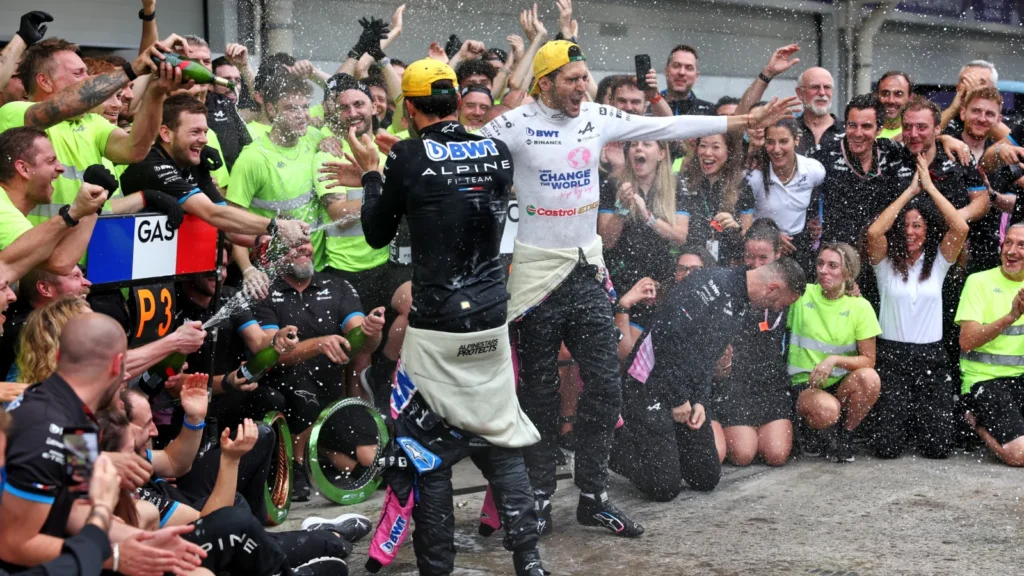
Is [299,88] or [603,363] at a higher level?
[299,88]

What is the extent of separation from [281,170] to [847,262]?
132 inches

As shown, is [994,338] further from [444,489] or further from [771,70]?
[444,489]

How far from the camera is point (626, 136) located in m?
5.96

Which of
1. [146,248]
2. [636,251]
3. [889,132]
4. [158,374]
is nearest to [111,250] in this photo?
[146,248]

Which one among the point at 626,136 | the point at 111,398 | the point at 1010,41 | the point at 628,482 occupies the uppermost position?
the point at 1010,41

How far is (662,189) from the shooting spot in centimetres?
734

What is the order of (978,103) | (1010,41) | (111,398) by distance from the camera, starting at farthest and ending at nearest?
1. (1010,41)
2. (978,103)
3. (111,398)

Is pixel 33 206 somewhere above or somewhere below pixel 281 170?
below

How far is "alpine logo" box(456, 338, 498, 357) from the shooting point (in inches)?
193

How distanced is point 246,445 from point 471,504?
198 centimetres

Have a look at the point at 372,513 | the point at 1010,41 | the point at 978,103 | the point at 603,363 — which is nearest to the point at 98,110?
the point at 372,513

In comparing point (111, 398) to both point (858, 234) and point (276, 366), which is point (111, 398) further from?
point (858, 234)

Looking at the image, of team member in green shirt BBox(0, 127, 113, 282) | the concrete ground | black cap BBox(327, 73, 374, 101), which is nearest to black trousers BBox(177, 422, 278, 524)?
the concrete ground

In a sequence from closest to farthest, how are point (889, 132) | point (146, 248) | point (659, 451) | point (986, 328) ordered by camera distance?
point (146, 248), point (659, 451), point (986, 328), point (889, 132)
